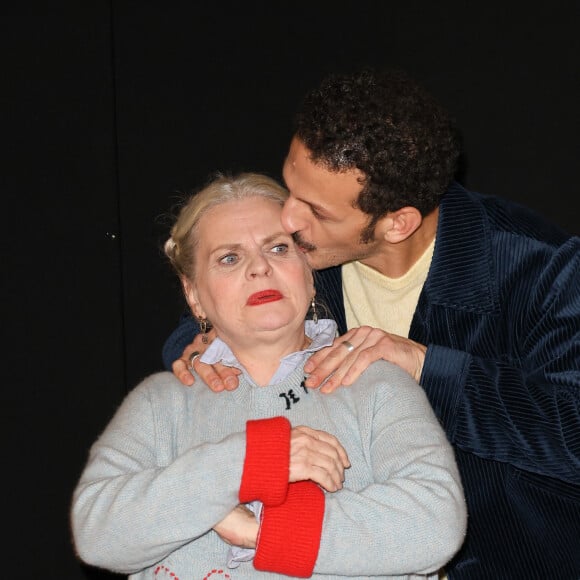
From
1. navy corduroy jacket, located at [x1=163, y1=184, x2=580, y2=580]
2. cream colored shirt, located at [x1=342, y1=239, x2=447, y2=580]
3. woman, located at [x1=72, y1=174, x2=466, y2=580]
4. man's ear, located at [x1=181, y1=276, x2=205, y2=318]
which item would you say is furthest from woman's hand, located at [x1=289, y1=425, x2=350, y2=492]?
cream colored shirt, located at [x1=342, y1=239, x2=447, y2=580]

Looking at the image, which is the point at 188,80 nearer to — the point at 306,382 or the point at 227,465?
the point at 306,382

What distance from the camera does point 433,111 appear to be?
196 centimetres

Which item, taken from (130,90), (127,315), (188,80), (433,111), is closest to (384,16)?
(188,80)

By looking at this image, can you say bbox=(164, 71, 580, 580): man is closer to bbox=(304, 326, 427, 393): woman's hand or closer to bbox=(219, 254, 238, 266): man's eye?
bbox=(304, 326, 427, 393): woman's hand

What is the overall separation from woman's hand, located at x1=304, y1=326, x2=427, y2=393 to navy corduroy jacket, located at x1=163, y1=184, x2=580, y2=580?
0.04 m

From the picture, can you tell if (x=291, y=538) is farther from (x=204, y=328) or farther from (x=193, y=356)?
(x=204, y=328)

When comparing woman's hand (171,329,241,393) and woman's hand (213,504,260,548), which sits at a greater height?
woman's hand (171,329,241,393)

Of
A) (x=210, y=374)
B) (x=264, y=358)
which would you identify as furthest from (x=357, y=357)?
(x=210, y=374)

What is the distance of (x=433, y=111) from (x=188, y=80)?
117cm

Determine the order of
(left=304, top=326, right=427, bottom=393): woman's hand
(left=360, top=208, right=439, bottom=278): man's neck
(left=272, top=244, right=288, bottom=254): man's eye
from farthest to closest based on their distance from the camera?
1. (left=360, top=208, right=439, bottom=278): man's neck
2. (left=272, top=244, right=288, bottom=254): man's eye
3. (left=304, top=326, right=427, bottom=393): woman's hand

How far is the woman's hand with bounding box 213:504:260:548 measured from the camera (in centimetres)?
151

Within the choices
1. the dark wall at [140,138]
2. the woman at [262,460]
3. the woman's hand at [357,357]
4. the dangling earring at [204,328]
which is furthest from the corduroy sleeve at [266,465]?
the dark wall at [140,138]

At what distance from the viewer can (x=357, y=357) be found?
177 cm

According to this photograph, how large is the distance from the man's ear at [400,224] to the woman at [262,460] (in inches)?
10.5
